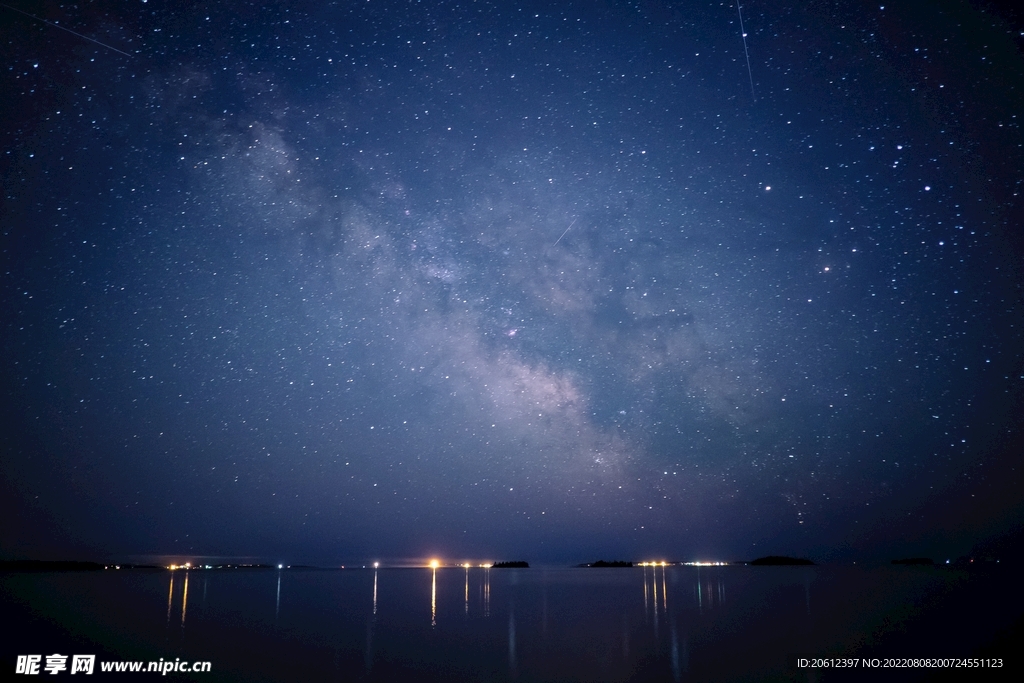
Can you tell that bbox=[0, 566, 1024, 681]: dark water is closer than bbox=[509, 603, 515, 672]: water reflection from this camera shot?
Yes

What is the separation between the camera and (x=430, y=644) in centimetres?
1566

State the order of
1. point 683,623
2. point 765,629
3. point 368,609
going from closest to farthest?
point 765,629 < point 683,623 < point 368,609

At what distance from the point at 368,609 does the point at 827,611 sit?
2185 centimetres

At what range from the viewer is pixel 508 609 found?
26188mm

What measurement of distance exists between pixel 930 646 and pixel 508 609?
16920 mm

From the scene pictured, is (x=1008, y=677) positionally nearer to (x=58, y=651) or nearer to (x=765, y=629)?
(x=765, y=629)

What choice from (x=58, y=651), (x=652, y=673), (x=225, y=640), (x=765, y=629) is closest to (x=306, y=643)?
(x=225, y=640)

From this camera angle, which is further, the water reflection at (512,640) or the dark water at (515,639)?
the water reflection at (512,640)

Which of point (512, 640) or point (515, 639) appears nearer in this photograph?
point (512, 640)

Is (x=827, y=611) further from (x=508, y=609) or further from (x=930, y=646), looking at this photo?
(x=508, y=609)

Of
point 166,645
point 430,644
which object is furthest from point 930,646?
point 166,645

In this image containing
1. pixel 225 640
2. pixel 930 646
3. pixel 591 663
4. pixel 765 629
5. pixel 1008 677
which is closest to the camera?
pixel 1008 677

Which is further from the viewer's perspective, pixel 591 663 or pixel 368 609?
pixel 368 609

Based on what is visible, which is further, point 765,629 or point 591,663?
point 765,629
